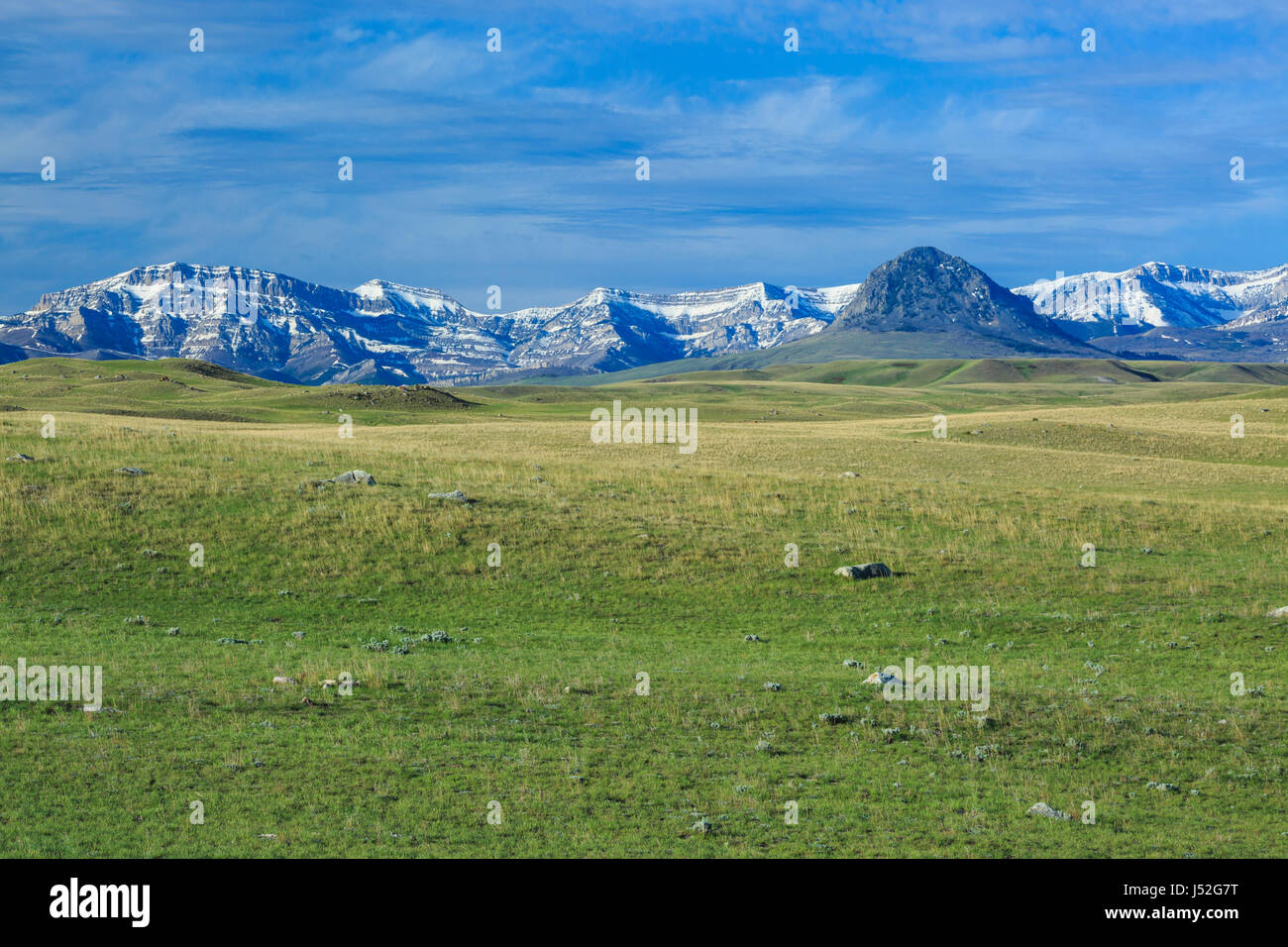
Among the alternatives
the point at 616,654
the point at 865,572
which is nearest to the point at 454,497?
the point at 865,572

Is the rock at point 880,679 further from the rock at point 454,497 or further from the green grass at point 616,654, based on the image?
the rock at point 454,497

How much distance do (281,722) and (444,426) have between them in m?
72.9

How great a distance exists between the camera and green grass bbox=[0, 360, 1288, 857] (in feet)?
50.9

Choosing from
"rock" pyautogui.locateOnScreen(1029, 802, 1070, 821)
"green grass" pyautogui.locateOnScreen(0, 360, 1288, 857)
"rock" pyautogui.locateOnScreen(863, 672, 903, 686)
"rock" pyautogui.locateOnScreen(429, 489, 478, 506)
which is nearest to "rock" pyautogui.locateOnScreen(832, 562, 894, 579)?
"green grass" pyautogui.locateOnScreen(0, 360, 1288, 857)

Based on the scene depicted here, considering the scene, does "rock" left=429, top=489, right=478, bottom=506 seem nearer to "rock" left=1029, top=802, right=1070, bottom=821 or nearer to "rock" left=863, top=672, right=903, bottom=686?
"rock" left=863, top=672, right=903, bottom=686

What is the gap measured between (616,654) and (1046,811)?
42.9ft

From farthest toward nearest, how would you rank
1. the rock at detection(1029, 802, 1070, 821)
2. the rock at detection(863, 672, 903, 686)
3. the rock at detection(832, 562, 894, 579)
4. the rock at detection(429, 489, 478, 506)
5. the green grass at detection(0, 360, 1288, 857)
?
1. the rock at detection(429, 489, 478, 506)
2. the rock at detection(832, 562, 894, 579)
3. the rock at detection(863, 672, 903, 686)
4. the rock at detection(1029, 802, 1070, 821)
5. the green grass at detection(0, 360, 1288, 857)

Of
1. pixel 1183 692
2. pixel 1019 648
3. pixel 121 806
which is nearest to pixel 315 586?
pixel 121 806

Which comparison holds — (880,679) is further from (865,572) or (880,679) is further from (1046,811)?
(865,572)

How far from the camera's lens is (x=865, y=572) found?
35.6m

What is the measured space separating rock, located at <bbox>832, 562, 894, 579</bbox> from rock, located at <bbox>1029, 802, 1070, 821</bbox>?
1927cm

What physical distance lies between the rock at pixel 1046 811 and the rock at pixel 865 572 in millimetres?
19271

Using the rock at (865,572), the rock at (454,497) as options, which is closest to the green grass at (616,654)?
the rock at (865,572)

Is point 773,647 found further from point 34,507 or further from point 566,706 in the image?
point 34,507
